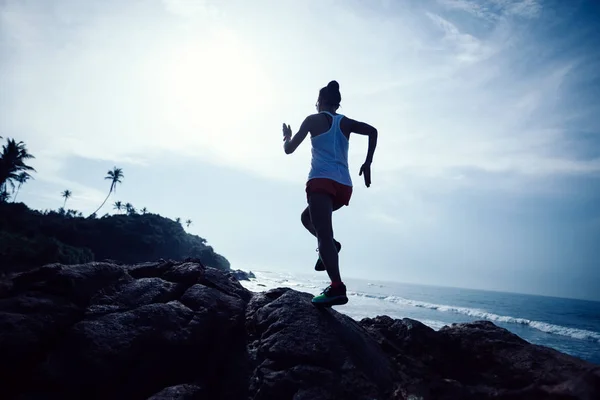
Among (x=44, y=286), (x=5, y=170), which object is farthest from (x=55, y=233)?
(x=44, y=286)

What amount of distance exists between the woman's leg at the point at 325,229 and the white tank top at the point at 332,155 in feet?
0.84

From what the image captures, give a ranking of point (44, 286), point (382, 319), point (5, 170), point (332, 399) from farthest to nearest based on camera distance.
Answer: point (5, 170), point (382, 319), point (44, 286), point (332, 399)

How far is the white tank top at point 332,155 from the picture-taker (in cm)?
325

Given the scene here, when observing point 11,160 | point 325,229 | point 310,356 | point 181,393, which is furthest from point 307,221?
point 11,160

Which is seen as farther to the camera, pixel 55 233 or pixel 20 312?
pixel 55 233

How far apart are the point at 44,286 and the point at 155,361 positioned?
4.40ft

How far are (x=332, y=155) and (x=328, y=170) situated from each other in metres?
0.22

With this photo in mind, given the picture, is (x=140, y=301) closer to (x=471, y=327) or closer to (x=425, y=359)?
(x=425, y=359)

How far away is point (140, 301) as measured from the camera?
2961mm

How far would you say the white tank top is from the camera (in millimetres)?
3246

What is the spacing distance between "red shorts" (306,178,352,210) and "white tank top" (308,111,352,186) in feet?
0.15

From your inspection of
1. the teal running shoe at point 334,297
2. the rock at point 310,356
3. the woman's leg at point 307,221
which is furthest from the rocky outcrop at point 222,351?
the woman's leg at point 307,221

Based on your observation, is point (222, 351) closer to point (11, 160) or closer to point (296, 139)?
point (296, 139)

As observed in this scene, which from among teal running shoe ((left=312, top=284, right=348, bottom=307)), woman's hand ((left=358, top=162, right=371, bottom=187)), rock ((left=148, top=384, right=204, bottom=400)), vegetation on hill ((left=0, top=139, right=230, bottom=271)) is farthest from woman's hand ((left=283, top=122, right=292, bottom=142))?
vegetation on hill ((left=0, top=139, right=230, bottom=271))
